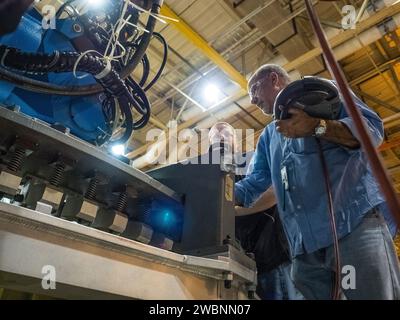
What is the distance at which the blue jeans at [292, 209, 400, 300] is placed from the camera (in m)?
0.91

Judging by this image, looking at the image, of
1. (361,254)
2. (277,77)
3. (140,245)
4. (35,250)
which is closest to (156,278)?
(140,245)

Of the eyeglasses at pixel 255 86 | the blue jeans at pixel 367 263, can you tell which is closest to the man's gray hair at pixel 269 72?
the eyeglasses at pixel 255 86

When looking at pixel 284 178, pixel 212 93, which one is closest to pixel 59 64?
pixel 284 178

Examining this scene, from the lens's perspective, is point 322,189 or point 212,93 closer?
point 322,189

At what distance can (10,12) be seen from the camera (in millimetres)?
592

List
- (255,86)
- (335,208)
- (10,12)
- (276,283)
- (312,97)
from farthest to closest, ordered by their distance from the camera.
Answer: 1. (255,86)
2. (276,283)
3. (335,208)
4. (312,97)
5. (10,12)

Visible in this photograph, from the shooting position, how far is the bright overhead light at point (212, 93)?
338 cm

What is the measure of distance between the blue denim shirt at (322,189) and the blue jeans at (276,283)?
305 millimetres

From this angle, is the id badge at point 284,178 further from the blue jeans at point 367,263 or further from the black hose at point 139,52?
the black hose at point 139,52

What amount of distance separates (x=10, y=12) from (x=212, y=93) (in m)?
2.87

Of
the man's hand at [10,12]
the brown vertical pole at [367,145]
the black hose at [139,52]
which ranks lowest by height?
the brown vertical pole at [367,145]

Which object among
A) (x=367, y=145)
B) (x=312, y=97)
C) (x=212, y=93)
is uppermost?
(x=212, y=93)

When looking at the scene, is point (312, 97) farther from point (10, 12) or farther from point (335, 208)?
point (10, 12)

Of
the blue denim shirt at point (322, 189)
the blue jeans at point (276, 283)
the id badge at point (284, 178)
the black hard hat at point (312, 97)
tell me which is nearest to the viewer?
the black hard hat at point (312, 97)
